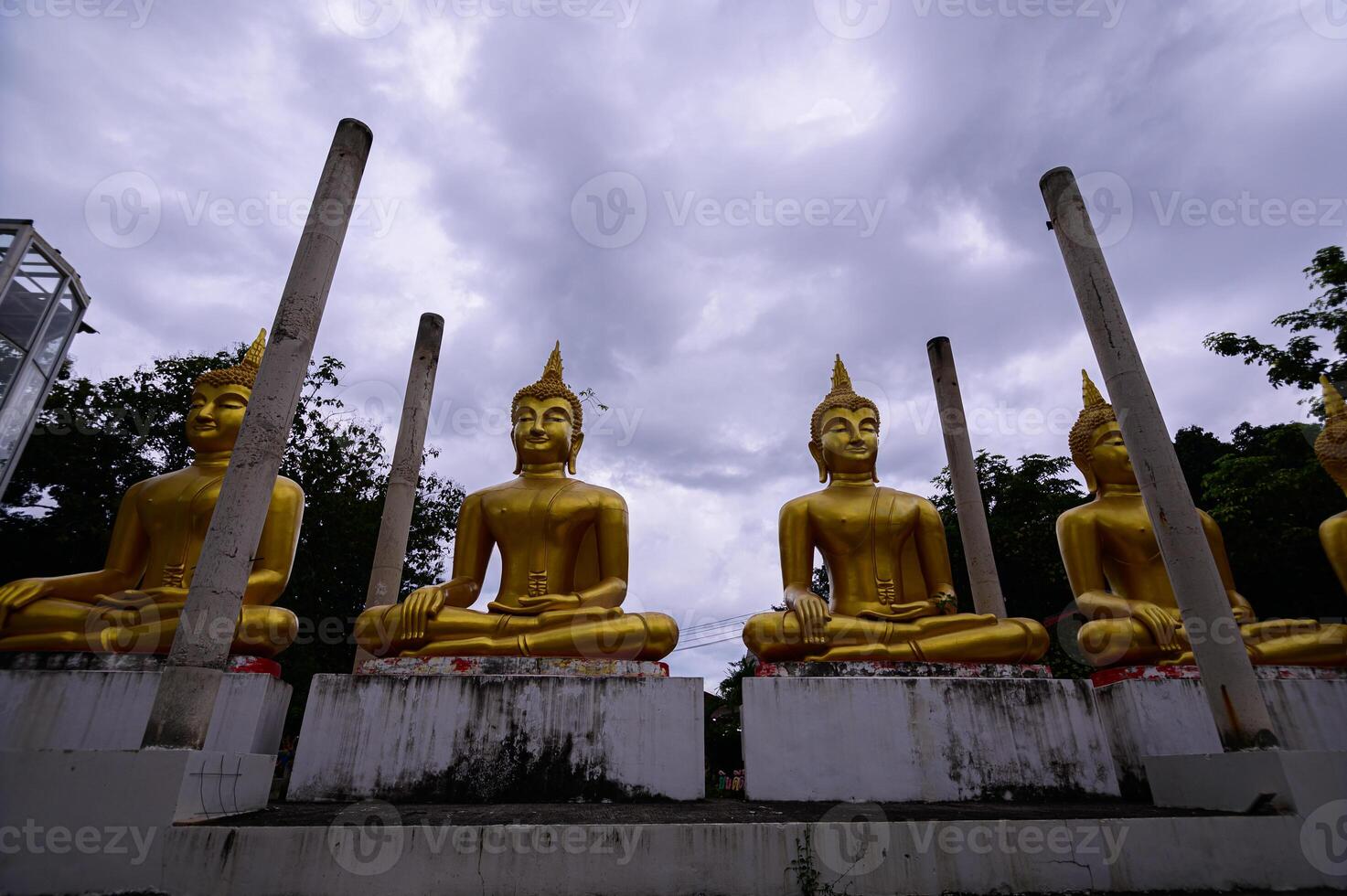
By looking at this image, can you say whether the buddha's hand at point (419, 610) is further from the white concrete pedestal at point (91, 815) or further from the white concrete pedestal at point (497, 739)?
the white concrete pedestal at point (91, 815)

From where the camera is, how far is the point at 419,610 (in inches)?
287

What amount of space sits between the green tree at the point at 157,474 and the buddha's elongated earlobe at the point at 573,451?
26.6 ft

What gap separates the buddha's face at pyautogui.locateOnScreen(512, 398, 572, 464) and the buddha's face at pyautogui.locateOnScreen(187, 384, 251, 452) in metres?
3.38

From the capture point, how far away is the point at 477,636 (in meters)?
7.29

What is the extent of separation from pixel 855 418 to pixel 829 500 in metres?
1.27

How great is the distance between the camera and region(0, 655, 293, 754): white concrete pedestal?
6.59 m

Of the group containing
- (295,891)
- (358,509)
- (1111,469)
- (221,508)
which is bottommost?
(295,891)

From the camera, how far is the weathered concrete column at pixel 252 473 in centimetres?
504

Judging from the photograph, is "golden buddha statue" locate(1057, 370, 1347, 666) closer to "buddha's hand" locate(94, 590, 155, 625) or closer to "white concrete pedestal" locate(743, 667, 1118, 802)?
"white concrete pedestal" locate(743, 667, 1118, 802)

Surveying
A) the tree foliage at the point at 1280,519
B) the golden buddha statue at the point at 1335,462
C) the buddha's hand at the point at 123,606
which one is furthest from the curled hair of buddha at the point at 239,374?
the tree foliage at the point at 1280,519

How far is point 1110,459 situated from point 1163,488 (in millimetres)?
3298

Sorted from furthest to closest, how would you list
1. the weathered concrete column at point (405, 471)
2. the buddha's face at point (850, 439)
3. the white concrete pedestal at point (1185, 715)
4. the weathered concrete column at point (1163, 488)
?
the weathered concrete column at point (405, 471)
the buddha's face at point (850, 439)
the white concrete pedestal at point (1185, 715)
the weathered concrete column at point (1163, 488)

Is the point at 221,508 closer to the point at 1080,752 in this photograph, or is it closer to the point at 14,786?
the point at 14,786

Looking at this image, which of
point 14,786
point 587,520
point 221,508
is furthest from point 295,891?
point 587,520
